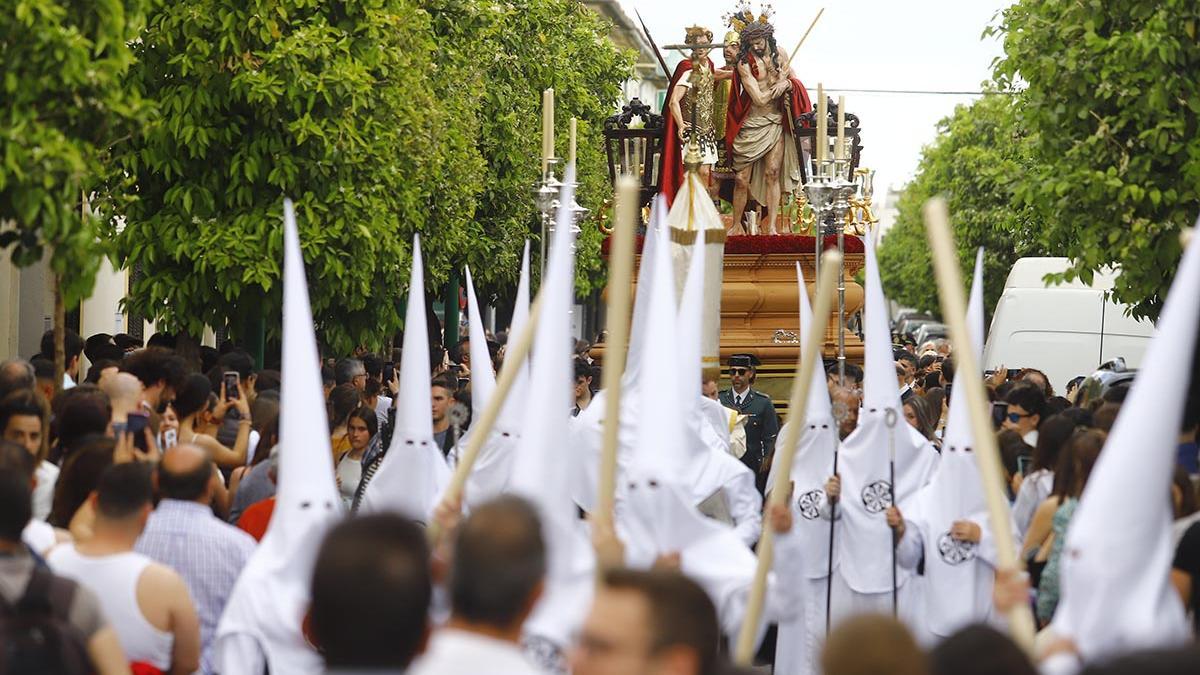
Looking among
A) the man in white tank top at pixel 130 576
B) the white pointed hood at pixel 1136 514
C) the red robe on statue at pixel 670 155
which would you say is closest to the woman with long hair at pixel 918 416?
the man in white tank top at pixel 130 576

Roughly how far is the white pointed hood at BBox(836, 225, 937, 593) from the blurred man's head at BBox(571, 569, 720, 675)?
15.3 feet

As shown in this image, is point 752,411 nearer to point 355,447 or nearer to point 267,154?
point 267,154

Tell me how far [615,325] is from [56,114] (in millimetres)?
4677

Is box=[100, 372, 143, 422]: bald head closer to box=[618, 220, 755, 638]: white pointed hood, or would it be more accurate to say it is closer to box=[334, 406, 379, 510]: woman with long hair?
box=[334, 406, 379, 510]: woman with long hair

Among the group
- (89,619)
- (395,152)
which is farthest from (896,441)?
(395,152)

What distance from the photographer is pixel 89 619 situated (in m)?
5.74

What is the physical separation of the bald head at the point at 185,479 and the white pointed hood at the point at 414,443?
3.64ft

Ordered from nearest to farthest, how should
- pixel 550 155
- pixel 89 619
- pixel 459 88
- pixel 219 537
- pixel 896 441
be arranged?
pixel 89 619, pixel 219 537, pixel 896 441, pixel 550 155, pixel 459 88

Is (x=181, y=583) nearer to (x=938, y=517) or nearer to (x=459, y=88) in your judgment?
(x=938, y=517)

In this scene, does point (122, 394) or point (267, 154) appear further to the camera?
point (267, 154)

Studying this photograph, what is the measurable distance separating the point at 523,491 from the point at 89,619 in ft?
4.10

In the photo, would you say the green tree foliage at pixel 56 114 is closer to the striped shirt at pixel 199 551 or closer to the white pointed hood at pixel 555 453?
the striped shirt at pixel 199 551

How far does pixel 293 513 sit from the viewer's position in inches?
251

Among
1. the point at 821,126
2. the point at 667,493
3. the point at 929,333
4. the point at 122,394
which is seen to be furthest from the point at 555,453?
the point at 929,333
